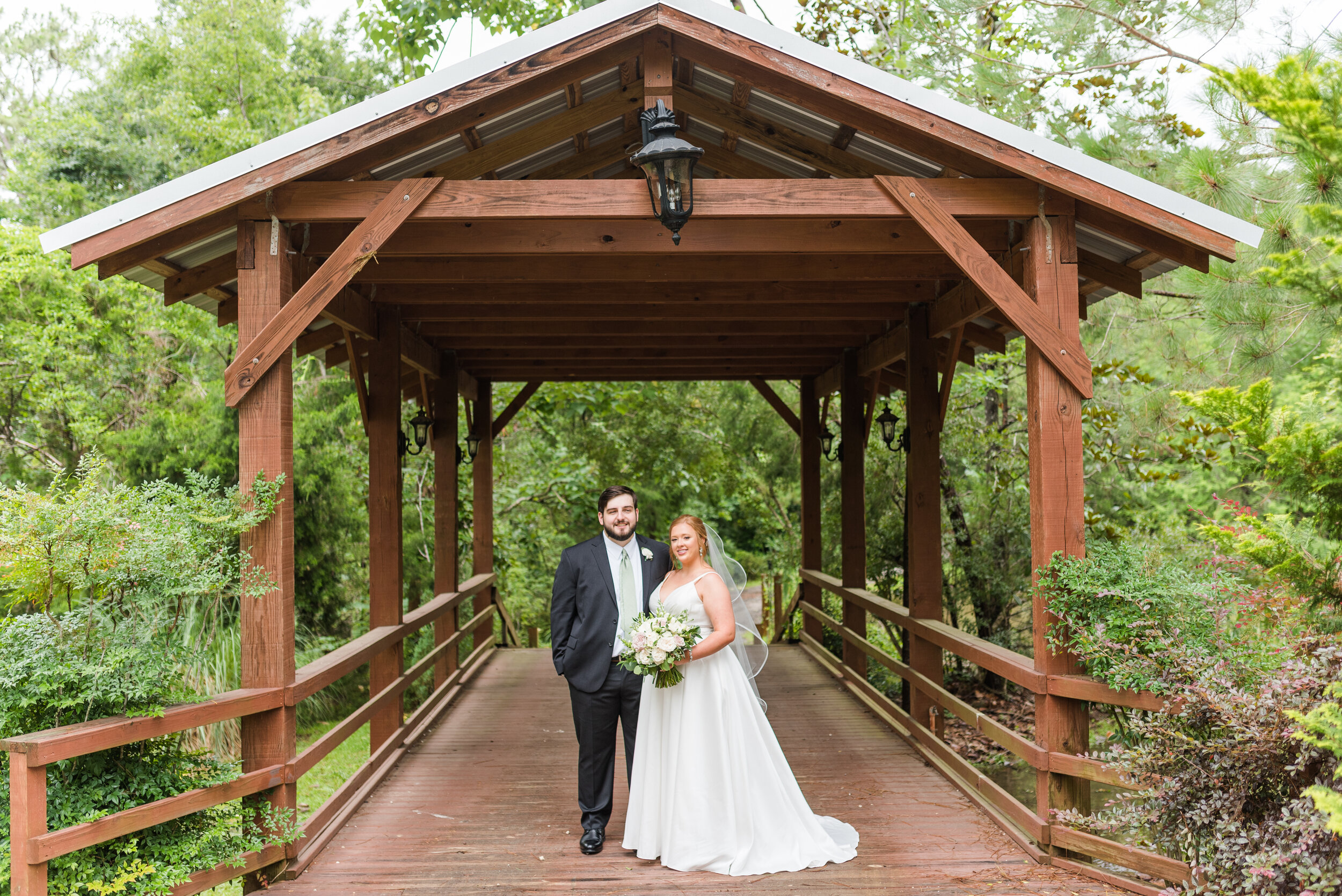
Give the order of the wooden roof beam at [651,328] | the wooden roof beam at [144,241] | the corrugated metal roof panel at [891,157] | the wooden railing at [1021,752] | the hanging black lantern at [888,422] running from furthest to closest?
1. the hanging black lantern at [888,422]
2. the wooden roof beam at [651,328]
3. the corrugated metal roof panel at [891,157]
4. the wooden roof beam at [144,241]
5. the wooden railing at [1021,752]

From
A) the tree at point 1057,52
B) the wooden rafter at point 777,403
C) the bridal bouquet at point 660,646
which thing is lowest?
the bridal bouquet at point 660,646

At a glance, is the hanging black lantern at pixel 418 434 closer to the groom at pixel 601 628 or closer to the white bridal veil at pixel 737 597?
the groom at pixel 601 628

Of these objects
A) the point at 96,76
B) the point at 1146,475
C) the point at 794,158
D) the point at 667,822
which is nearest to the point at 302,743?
the point at 667,822

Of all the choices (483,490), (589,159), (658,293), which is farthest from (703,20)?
(483,490)

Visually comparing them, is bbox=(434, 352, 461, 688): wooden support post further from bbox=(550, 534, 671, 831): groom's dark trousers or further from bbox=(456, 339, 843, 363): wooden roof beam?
bbox=(550, 534, 671, 831): groom's dark trousers

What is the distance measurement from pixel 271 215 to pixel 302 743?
802cm

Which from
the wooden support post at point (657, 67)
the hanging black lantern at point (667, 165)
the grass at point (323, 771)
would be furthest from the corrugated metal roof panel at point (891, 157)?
the grass at point (323, 771)

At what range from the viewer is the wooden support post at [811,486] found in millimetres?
10406

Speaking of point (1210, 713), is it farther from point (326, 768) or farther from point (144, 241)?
point (326, 768)

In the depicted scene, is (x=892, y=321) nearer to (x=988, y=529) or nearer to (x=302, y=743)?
(x=988, y=529)

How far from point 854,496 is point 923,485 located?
2.38 m

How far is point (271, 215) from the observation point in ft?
14.4

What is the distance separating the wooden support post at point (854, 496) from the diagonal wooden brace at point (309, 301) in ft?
18.1

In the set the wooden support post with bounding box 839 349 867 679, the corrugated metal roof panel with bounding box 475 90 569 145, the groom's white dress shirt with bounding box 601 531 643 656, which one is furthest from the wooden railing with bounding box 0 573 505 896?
the wooden support post with bounding box 839 349 867 679
